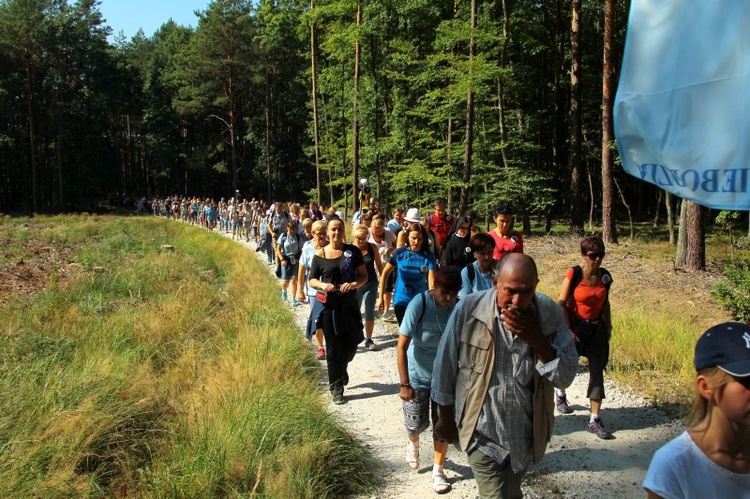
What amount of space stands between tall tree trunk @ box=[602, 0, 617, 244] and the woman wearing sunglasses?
11.3 meters

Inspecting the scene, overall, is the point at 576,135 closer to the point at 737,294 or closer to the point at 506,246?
the point at 737,294

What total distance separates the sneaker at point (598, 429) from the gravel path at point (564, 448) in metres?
0.05

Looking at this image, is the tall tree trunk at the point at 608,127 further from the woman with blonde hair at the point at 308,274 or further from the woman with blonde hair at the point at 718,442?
the woman with blonde hair at the point at 718,442

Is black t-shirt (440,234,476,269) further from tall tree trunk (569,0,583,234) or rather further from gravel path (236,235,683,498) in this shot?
tall tree trunk (569,0,583,234)

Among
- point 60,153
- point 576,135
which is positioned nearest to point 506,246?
point 576,135

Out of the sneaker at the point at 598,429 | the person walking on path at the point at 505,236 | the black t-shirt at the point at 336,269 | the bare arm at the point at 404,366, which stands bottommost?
the sneaker at the point at 598,429

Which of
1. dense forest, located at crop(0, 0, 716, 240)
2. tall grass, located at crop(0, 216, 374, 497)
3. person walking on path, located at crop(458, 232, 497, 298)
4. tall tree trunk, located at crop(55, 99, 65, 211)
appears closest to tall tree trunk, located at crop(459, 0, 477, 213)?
dense forest, located at crop(0, 0, 716, 240)

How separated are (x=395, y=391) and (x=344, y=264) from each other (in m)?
1.59

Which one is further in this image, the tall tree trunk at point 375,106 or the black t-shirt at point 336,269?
the tall tree trunk at point 375,106

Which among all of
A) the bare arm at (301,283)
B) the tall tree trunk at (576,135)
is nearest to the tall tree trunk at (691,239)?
the tall tree trunk at (576,135)

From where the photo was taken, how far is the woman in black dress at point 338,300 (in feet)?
19.4

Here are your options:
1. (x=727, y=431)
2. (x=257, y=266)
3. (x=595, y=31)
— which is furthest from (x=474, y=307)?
(x=595, y=31)

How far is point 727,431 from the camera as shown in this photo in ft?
5.52

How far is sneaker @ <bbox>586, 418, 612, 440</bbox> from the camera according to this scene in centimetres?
493
